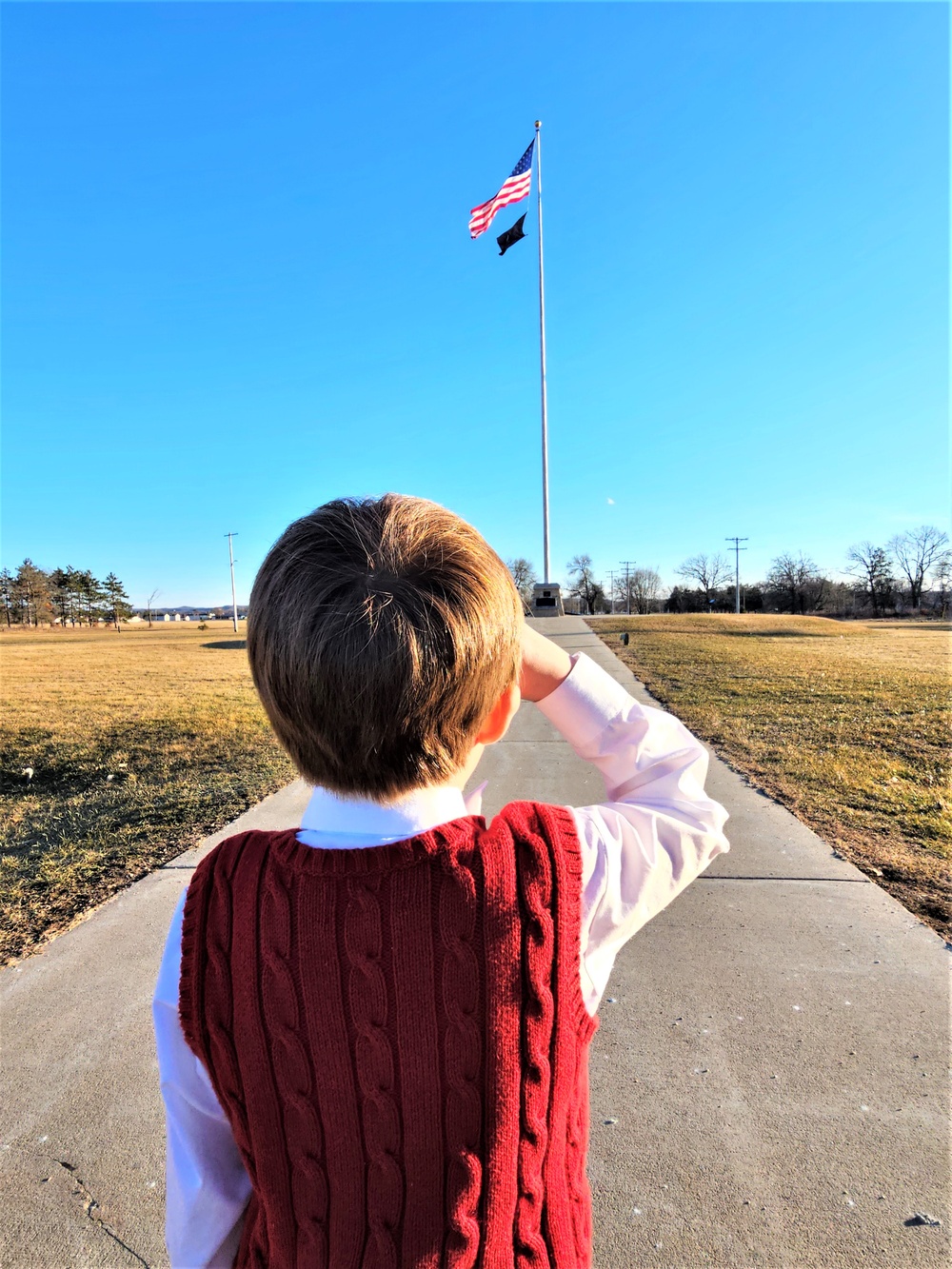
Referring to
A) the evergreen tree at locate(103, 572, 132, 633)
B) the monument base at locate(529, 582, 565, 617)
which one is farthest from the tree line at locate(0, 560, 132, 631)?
the monument base at locate(529, 582, 565, 617)

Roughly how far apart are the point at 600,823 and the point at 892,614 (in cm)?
7454

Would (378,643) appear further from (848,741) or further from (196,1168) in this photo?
(848,741)

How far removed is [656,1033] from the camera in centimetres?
234

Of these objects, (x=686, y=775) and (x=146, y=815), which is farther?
(x=146, y=815)

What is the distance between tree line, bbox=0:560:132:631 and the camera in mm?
64625

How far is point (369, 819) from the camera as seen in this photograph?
81 cm

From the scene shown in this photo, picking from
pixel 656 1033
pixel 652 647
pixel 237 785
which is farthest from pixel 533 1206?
pixel 652 647

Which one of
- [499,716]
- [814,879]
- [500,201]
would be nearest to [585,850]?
[499,716]

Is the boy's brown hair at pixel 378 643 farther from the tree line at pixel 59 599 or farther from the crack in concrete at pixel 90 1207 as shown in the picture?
the tree line at pixel 59 599

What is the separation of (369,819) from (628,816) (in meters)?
0.34

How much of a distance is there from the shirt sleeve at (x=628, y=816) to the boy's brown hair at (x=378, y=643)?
0.63 ft

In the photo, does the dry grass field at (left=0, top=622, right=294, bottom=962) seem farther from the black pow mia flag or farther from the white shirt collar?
the black pow mia flag

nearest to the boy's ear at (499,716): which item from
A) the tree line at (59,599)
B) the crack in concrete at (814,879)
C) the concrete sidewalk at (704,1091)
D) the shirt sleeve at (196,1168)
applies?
the shirt sleeve at (196,1168)

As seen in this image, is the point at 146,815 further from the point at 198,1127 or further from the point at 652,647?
the point at 652,647
